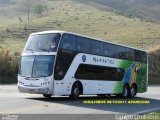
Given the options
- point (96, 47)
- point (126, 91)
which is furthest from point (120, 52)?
point (96, 47)

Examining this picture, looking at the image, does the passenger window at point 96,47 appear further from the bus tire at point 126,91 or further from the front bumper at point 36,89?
the front bumper at point 36,89

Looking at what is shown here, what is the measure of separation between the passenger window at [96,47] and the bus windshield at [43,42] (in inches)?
134

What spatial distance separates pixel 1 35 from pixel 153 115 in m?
71.3

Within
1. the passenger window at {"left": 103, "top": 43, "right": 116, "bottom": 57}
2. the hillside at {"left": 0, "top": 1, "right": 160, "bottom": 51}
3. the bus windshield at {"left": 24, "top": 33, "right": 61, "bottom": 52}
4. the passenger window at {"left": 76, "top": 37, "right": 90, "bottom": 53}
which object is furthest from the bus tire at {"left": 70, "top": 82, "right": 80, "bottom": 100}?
the hillside at {"left": 0, "top": 1, "right": 160, "bottom": 51}

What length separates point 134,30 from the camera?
300ft

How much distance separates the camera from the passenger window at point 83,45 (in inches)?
1004

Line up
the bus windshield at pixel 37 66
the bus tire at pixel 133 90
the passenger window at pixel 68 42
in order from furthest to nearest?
the bus tire at pixel 133 90 → the passenger window at pixel 68 42 → the bus windshield at pixel 37 66

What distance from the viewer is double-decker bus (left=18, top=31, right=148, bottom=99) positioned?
23.7 metres

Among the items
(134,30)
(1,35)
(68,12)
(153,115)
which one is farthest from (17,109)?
(68,12)

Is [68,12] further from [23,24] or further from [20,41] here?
[20,41]

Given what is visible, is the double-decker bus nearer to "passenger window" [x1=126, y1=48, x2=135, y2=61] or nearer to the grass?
"passenger window" [x1=126, y1=48, x2=135, y2=61]

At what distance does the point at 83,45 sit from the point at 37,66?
333cm

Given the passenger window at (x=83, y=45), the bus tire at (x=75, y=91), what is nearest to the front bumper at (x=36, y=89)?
the bus tire at (x=75, y=91)

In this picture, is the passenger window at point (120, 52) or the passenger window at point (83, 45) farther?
the passenger window at point (120, 52)
